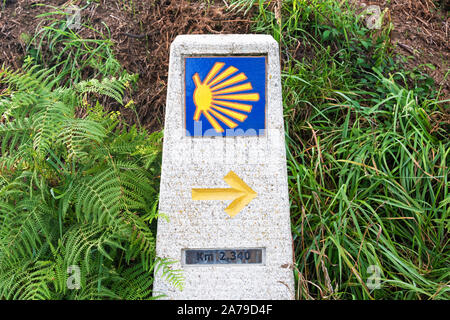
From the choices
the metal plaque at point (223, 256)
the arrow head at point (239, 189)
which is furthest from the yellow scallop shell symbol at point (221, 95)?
the metal plaque at point (223, 256)

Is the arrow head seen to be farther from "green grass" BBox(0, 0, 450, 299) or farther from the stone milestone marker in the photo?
"green grass" BBox(0, 0, 450, 299)

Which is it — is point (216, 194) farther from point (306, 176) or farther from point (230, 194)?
point (306, 176)

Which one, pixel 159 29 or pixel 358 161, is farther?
pixel 159 29

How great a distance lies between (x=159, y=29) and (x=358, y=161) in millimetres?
1967

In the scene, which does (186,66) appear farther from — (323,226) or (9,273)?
(9,273)

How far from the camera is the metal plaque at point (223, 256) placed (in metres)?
2.03

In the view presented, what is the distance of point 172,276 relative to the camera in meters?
1.99

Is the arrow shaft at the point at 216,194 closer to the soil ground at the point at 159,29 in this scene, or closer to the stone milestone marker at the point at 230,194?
the stone milestone marker at the point at 230,194

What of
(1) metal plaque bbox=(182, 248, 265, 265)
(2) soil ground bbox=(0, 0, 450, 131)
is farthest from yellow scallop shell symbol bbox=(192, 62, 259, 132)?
(2) soil ground bbox=(0, 0, 450, 131)

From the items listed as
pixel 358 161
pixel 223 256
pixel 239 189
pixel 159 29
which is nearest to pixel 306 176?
pixel 358 161

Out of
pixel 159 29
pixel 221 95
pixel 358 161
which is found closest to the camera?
pixel 221 95

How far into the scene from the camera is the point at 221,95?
6.41 ft

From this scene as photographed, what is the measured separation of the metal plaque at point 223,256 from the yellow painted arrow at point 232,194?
7.8 inches

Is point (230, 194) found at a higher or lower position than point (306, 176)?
lower
